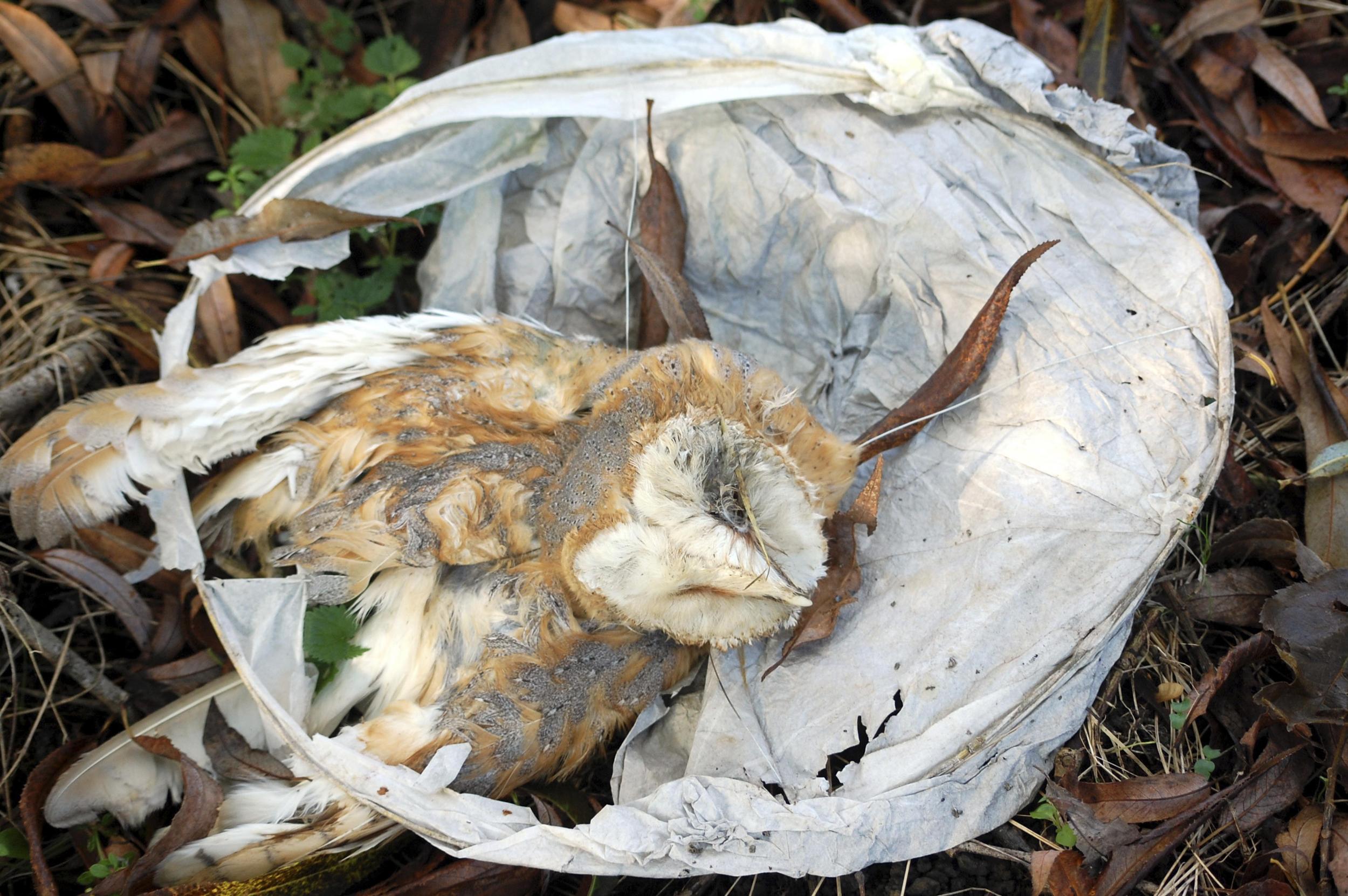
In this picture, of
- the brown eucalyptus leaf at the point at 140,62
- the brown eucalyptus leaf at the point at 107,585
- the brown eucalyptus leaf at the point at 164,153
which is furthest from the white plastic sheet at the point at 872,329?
the brown eucalyptus leaf at the point at 140,62

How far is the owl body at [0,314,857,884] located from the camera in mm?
1729

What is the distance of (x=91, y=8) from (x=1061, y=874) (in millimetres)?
3183

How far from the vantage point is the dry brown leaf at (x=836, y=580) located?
1871mm

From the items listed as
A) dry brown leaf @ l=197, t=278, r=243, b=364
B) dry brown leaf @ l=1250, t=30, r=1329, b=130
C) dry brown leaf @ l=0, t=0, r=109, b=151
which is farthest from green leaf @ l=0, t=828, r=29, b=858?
dry brown leaf @ l=1250, t=30, r=1329, b=130

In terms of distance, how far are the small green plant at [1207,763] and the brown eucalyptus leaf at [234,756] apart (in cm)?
178

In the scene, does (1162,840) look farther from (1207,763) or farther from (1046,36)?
(1046,36)

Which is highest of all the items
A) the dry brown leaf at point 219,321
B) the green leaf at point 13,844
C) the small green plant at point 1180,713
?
the dry brown leaf at point 219,321

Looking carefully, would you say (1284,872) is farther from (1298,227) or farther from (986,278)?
(1298,227)

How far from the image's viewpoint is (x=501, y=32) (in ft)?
8.77

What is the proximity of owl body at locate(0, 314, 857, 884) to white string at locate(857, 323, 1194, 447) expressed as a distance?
0.59 feet

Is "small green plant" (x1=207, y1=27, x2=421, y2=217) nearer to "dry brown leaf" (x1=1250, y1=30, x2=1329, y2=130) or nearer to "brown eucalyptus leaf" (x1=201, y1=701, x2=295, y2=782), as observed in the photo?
"brown eucalyptus leaf" (x1=201, y1=701, x2=295, y2=782)

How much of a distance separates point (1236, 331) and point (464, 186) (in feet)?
5.98

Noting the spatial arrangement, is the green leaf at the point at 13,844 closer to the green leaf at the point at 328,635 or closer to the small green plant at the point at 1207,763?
the green leaf at the point at 328,635

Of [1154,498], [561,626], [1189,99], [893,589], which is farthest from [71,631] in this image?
[1189,99]
